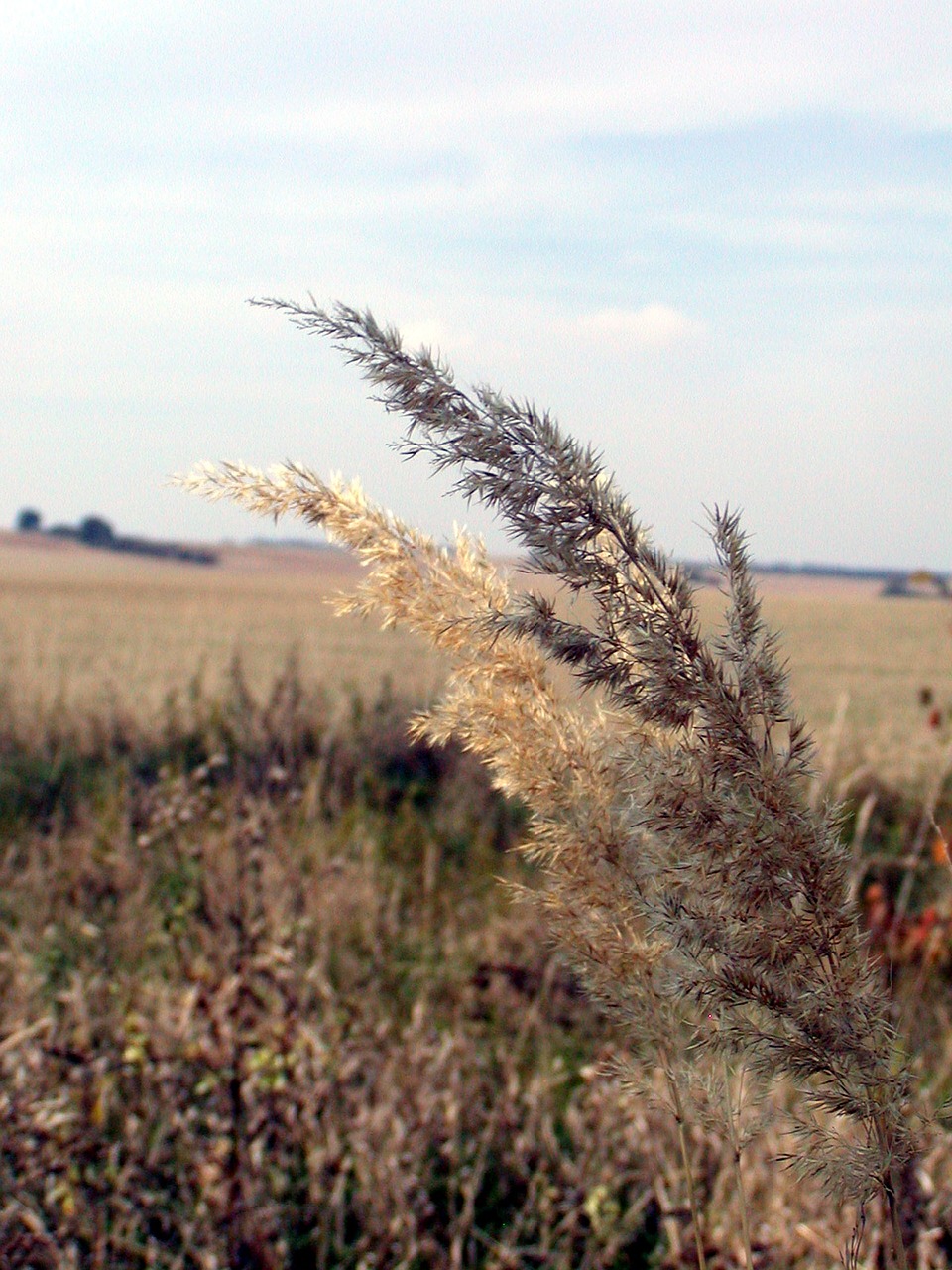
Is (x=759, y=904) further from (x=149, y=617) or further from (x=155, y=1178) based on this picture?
(x=149, y=617)

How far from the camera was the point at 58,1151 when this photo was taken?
2.98 meters

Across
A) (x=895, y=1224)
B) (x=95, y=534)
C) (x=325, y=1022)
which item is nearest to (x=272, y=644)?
(x=325, y=1022)

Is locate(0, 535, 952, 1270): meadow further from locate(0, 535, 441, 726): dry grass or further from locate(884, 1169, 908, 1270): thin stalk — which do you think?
locate(0, 535, 441, 726): dry grass

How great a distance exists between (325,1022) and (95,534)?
A: 82.3m

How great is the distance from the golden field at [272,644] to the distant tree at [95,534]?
8.34 feet

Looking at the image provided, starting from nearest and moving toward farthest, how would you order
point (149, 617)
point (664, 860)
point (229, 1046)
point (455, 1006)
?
point (664, 860) < point (229, 1046) < point (455, 1006) < point (149, 617)

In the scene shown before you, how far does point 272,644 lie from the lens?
2212 centimetres

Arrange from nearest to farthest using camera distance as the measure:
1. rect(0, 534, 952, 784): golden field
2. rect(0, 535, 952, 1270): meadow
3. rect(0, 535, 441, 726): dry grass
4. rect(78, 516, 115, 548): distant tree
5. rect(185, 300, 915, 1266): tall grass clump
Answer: rect(185, 300, 915, 1266): tall grass clump → rect(0, 535, 952, 1270): meadow → rect(0, 534, 952, 784): golden field → rect(0, 535, 441, 726): dry grass → rect(78, 516, 115, 548): distant tree

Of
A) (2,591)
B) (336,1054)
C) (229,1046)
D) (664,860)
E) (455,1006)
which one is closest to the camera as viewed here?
(664,860)

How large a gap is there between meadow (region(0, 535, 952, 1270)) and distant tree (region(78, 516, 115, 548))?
249 ft

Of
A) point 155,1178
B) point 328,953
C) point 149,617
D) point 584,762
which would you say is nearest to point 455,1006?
point 328,953

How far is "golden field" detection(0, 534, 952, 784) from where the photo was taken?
8.70m

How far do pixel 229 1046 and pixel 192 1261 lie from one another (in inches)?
24.1

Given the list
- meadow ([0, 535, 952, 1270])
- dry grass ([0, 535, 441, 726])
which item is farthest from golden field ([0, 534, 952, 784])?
meadow ([0, 535, 952, 1270])
